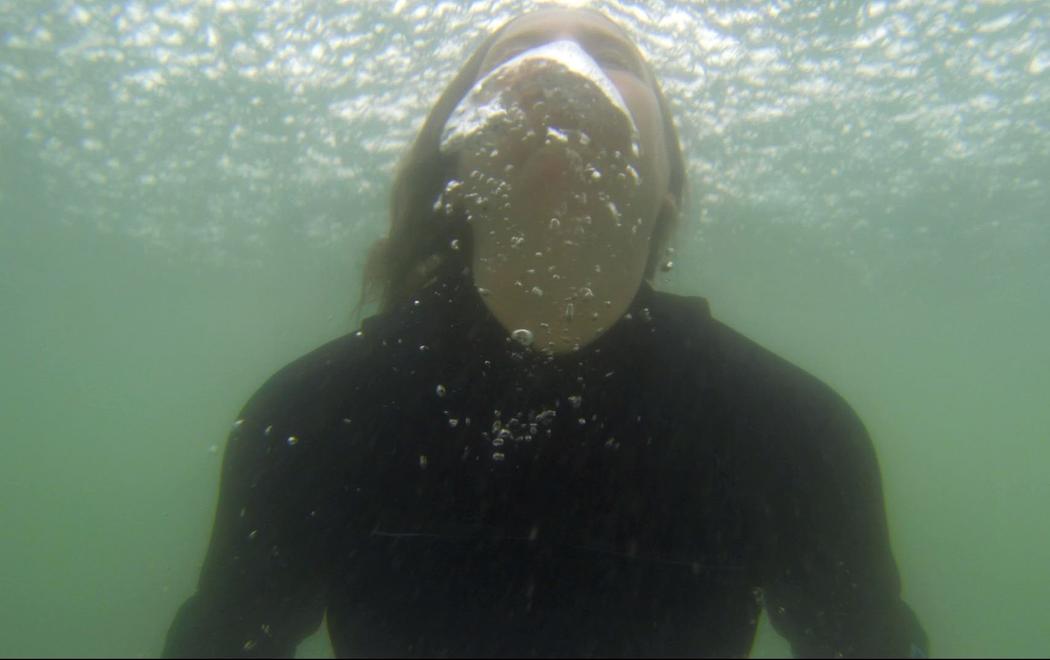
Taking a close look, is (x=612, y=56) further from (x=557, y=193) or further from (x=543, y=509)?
Result: (x=543, y=509)

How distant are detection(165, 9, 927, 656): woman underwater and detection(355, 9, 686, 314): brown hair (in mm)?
460

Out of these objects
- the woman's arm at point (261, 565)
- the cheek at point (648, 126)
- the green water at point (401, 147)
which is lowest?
the woman's arm at point (261, 565)

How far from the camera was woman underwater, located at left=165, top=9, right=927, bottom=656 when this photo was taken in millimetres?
1284

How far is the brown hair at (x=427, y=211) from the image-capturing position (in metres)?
2.00

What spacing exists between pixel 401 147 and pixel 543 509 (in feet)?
50.7

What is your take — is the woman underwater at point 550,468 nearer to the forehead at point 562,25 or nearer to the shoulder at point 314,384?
the shoulder at point 314,384

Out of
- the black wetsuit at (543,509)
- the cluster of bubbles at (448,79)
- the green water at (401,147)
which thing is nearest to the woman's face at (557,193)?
the black wetsuit at (543,509)

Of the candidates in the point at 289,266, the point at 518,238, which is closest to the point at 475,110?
the point at 518,238

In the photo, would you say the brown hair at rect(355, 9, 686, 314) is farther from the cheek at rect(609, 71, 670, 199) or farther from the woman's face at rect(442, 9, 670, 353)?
the woman's face at rect(442, 9, 670, 353)

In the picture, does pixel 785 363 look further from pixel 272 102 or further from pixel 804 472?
pixel 272 102

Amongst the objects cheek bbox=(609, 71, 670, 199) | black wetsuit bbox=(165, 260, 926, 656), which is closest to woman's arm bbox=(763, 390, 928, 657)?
black wetsuit bbox=(165, 260, 926, 656)

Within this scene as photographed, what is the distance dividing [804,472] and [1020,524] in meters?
174

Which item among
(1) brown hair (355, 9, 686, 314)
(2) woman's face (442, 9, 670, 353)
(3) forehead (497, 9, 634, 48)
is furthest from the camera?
(1) brown hair (355, 9, 686, 314)

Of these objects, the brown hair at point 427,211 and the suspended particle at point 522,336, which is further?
the brown hair at point 427,211
